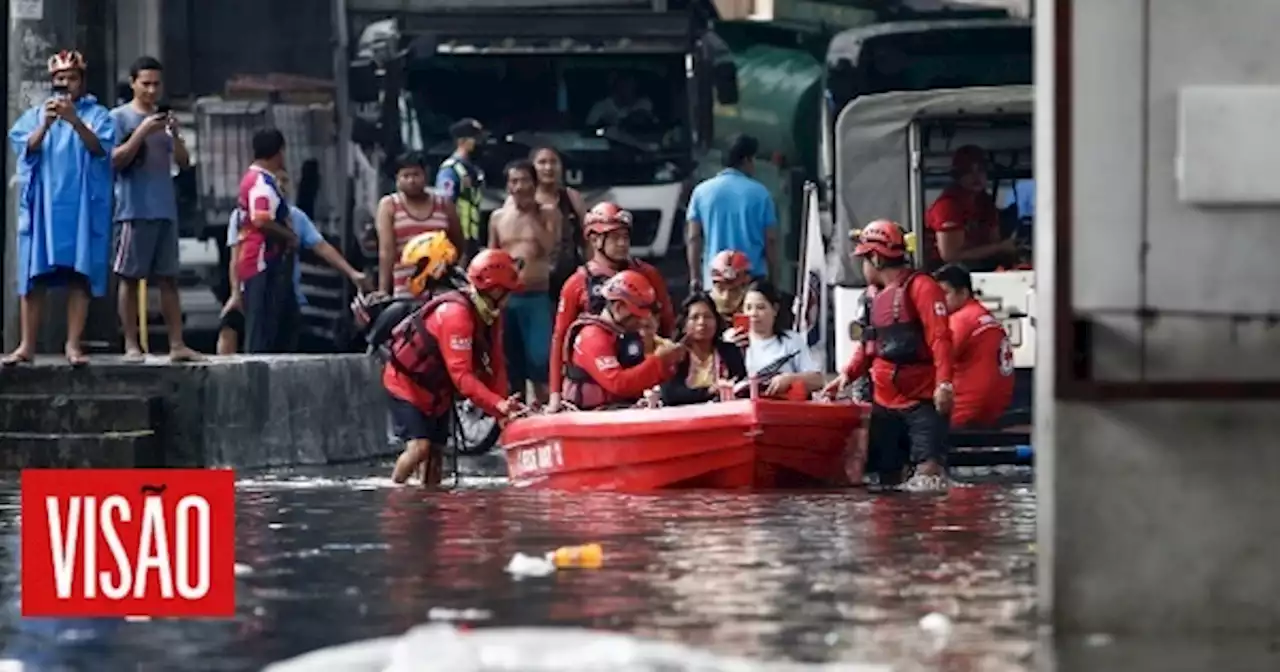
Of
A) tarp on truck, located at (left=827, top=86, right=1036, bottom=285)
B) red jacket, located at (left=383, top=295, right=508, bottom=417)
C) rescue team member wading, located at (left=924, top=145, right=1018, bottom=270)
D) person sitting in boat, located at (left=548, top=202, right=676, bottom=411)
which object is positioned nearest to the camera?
red jacket, located at (left=383, top=295, right=508, bottom=417)

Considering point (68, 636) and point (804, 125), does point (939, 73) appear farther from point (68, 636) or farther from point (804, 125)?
point (68, 636)

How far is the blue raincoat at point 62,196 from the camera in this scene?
17625 mm

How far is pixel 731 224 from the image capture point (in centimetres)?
2112

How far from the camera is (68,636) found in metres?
8.68

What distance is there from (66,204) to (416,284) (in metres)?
1.88

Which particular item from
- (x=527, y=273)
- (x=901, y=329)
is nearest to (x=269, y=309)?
(x=527, y=273)

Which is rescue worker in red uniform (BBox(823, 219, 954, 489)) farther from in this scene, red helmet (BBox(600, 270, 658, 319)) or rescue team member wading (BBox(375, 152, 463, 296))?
rescue team member wading (BBox(375, 152, 463, 296))

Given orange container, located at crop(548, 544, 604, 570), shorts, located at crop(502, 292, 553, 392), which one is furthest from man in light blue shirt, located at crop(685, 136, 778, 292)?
orange container, located at crop(548, 544, 604, 570)

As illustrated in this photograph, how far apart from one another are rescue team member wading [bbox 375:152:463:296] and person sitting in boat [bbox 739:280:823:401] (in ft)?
8.78

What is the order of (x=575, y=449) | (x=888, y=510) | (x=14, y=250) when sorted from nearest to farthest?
(x=888, y=510)
(x=575, y=449)
(x=14, y=250)

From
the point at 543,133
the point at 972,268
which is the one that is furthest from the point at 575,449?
the point at 543,133

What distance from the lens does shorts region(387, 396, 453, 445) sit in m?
16.0

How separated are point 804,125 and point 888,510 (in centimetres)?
1872

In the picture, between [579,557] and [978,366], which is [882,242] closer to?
[978,366]
